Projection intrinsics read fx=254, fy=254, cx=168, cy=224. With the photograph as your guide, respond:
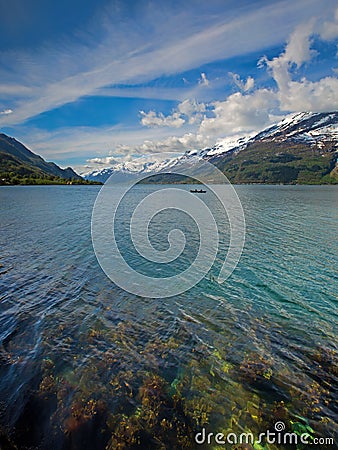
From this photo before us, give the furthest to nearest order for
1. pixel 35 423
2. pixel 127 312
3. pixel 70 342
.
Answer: pixel 127 312 < pixel 70 342 < pixel 35 423

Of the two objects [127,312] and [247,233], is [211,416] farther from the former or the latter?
[247,233]

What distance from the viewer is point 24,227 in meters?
38.8

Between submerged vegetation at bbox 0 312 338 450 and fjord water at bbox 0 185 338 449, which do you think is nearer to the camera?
submerged vegetation at bbox 0 312 338 450

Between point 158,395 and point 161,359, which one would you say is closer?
point 158,395

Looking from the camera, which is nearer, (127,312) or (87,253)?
(127,312)

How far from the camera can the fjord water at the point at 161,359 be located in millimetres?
7930

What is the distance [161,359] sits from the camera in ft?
35.0

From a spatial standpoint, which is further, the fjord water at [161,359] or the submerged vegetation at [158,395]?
the fjord water at [161,359]

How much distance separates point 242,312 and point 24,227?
35960mm

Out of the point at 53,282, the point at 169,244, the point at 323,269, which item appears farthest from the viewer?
the point at 169,244

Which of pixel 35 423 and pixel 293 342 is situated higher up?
pixel 35 423

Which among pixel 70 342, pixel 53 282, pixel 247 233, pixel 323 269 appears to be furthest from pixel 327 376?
pixel 247 233

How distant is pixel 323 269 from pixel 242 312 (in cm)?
1160

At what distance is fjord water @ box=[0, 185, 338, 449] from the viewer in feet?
26.0
